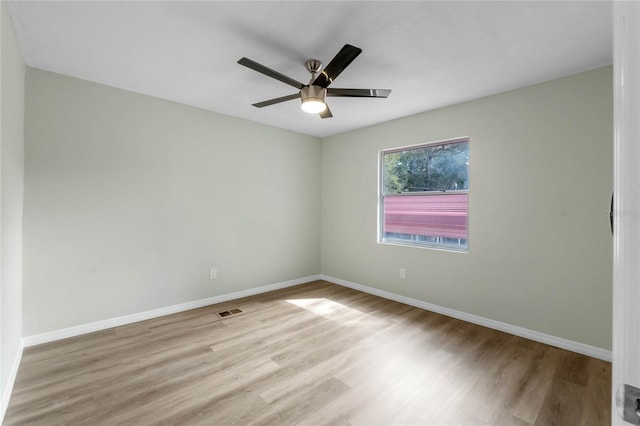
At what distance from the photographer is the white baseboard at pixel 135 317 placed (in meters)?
2.60

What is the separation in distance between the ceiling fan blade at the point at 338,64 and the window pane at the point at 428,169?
196 cm

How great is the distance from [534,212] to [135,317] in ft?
14.0

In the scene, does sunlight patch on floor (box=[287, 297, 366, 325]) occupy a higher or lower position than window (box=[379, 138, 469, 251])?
lower

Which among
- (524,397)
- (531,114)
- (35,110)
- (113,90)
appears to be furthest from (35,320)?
(531,114)

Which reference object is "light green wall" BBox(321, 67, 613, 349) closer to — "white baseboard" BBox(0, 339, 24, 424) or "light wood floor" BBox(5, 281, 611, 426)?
"light wood floor" BBox(5, 281, 611, 426)

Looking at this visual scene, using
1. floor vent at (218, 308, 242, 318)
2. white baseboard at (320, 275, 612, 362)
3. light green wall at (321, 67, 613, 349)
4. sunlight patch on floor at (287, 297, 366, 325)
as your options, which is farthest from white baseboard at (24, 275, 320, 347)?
light green wall at (321, 67, 613, 349)

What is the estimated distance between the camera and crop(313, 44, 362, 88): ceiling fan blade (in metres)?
1.79

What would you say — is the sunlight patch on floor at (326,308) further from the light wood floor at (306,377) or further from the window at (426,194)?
the window at (426,194)

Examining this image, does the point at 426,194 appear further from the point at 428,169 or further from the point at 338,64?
the point at 338,64

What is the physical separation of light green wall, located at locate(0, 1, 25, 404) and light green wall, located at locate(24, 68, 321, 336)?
19 cm

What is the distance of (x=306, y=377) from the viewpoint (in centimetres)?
212

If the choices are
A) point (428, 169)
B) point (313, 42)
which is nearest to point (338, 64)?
point (313, 42)

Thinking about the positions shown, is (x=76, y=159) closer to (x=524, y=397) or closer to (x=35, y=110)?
(x=35, y=110)

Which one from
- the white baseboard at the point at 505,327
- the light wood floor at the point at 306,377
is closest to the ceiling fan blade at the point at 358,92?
the light wood floor at the point at 306,377
